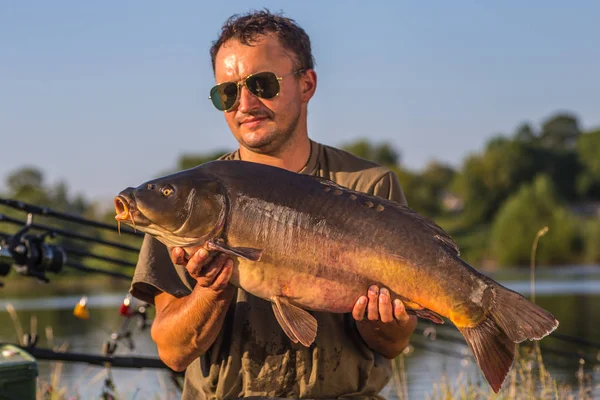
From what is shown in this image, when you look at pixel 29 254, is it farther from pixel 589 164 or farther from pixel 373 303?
pixel 589 164

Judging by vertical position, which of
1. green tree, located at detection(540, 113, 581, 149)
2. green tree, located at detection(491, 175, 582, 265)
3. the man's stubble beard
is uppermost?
green tree, located at detection(540, 113, 581, 149)

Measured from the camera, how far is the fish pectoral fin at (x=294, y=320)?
3.39m

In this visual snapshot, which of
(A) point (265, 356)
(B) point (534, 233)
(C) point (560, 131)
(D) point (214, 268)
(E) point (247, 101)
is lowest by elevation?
(A) point (265, 356)

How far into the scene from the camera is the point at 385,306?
11.2 ft

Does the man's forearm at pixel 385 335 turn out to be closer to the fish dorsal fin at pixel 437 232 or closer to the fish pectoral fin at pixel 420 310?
the fish pectoral fin at pixel 420 310

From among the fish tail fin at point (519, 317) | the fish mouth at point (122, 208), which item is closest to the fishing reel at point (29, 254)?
the fish mouth at point (122, 208)

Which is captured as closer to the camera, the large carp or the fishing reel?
the large carp

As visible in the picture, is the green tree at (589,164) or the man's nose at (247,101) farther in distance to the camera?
the green tree at (589,164)

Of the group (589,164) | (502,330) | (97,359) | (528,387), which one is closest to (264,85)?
(502,330)

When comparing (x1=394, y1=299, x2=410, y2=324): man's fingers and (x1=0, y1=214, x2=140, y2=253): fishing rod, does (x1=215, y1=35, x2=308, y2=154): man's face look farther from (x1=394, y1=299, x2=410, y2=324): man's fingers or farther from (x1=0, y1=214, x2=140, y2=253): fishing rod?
(x1=0, y1=214, x2=140, y2=253): fishing rod

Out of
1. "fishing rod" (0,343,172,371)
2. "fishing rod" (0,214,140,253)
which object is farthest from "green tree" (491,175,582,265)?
"fishing rod" (0,343,172,371)

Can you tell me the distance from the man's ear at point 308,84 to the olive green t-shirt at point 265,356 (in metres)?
0.60

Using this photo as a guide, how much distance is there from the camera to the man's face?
13.3 feet

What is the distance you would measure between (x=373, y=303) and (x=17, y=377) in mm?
1735
